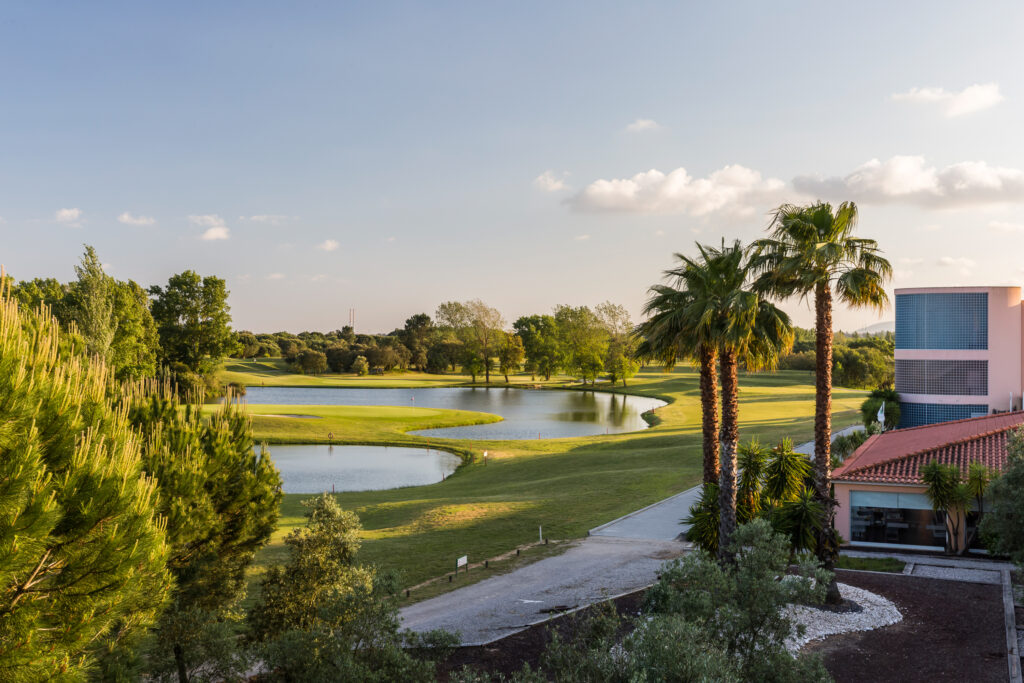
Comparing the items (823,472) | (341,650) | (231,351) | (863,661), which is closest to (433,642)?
(341,650)

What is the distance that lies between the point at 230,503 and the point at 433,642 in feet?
23.3

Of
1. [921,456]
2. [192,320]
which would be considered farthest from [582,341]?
[921,456]

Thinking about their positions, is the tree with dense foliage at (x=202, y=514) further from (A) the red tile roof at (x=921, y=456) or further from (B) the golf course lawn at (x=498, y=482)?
(A) the red tile roof at (x=921, y=456)

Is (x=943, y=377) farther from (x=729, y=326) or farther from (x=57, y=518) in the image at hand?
(x=57, y=518)

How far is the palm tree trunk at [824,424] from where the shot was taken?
16.7 meters

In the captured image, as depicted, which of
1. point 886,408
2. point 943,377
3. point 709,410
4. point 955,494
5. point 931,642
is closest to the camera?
point 931,642

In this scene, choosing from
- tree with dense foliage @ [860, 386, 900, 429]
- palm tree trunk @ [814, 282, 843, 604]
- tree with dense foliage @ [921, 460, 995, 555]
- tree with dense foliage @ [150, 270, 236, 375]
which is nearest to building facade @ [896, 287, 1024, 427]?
tree with dense foliage @ [860, 386, 900, 429]

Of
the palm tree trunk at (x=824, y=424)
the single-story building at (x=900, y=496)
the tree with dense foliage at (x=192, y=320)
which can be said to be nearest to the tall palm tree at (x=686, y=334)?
the palm tree trunk at (x=824, y=424)

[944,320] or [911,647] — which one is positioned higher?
[944,320]

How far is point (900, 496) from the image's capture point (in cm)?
2266

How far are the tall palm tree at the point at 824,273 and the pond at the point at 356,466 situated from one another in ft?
86.9

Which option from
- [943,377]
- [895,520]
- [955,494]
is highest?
[943,377]

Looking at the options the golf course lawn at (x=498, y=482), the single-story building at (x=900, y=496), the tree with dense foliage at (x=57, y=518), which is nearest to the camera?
the tree with dense foliage at (x=57, y=518)

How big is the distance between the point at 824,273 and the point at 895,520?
11.3 metres
